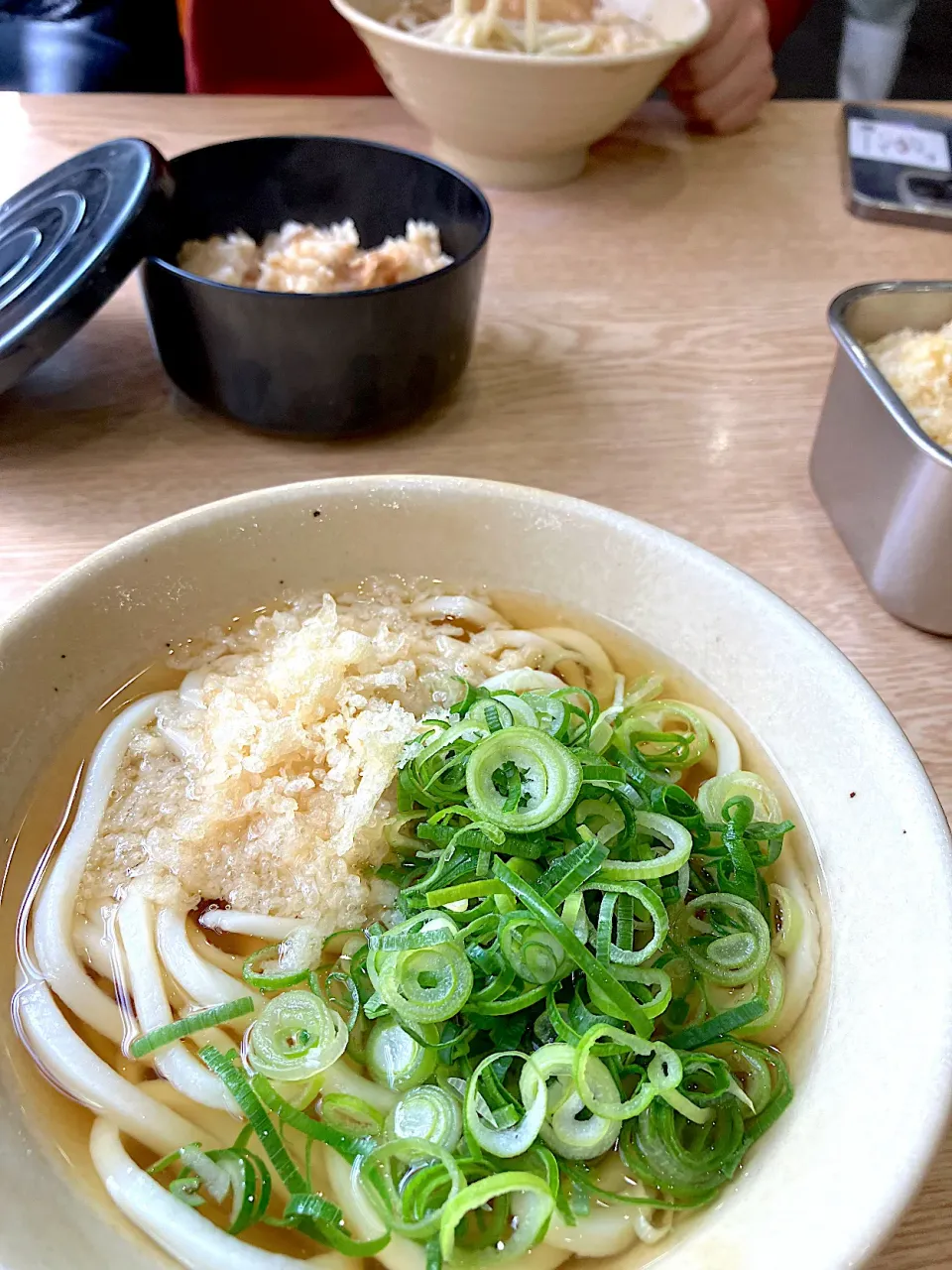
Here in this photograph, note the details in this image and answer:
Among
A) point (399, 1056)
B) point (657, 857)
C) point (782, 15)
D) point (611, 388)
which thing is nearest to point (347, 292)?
point (611, 388)

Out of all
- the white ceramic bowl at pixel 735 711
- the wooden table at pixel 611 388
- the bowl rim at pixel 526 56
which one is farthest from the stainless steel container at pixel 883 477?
the bowl rim at pixel 526 56

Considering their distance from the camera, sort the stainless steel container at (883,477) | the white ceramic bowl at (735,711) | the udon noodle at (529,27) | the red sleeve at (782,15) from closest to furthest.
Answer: the white ceramic bowl at (735,711) → the stainless steel container at (883,477) → the udon noodle at (529,27) → the red sleeve at (782,15)

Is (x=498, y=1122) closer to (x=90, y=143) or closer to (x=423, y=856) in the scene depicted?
(x=423, y=856)

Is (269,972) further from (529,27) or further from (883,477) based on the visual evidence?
(529,27)

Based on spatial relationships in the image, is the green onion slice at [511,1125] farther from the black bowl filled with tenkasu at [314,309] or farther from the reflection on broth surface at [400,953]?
the black bowl filled with tenkasu at [314,309]

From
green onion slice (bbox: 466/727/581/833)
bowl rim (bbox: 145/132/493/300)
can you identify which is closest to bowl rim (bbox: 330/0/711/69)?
bowl rim (bbox: 145/132/493/300)

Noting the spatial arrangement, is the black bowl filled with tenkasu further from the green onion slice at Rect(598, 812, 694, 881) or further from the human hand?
the human hand
